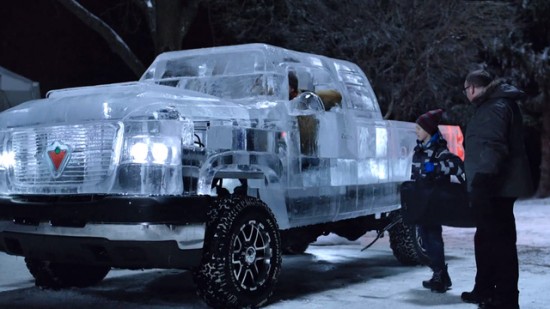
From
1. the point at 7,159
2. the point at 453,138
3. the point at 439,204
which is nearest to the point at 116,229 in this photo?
the point at 7,159

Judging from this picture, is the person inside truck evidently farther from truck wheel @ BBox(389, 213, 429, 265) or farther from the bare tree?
the bare tree

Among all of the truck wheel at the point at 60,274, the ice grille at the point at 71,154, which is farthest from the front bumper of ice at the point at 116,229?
the truck wheel at the point at 60,274

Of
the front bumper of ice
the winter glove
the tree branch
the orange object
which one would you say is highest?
the tree branch

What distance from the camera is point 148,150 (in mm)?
5113

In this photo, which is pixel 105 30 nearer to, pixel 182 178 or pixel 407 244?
pixel 407 244

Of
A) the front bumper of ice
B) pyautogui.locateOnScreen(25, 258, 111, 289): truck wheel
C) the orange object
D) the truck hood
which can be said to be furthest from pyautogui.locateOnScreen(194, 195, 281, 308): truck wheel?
Answer: the orange object

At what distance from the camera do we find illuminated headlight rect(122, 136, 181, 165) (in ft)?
16.8

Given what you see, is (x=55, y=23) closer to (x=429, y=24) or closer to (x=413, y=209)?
(x=429, y=24)

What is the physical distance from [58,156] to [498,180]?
3063 millimetres

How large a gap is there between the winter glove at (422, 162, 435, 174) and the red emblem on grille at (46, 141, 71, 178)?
2.86 metres

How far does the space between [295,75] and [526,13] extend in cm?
1799

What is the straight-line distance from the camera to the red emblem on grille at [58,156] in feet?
17.6

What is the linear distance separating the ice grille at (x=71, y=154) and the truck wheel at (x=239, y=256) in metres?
0.87

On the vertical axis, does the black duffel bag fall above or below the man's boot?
above
